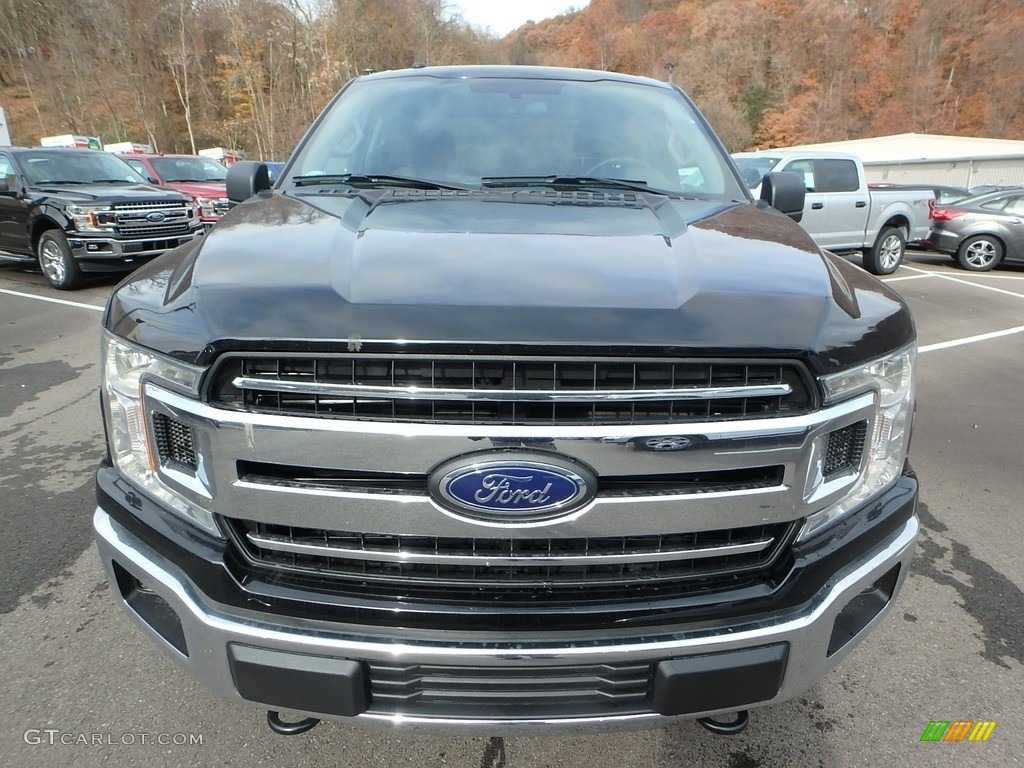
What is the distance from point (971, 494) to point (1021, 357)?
12.6 feet

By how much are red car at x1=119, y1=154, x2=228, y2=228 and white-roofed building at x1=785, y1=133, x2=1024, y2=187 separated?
2284 centimetres

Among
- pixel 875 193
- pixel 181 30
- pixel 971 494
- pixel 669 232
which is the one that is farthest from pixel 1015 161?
pixel 181 30

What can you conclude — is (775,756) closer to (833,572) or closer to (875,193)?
(833,572)

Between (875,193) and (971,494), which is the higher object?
(875,193)

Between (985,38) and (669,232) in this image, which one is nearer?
(669,232)

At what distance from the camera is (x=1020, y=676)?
2277 millimetres

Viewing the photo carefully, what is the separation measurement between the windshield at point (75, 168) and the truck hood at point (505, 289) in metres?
9.77

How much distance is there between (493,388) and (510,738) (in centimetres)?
116

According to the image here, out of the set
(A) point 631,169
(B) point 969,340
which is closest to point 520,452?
(A) point 631,169

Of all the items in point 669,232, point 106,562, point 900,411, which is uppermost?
point 669,232

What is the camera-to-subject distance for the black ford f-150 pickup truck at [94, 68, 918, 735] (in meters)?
1.34

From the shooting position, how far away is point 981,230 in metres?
12.4

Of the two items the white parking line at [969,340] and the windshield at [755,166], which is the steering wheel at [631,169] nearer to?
the white parking line at [969,340]

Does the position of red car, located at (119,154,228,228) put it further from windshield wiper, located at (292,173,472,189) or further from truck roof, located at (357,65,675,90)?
windshield wiper, located at (292,173,472,189)
